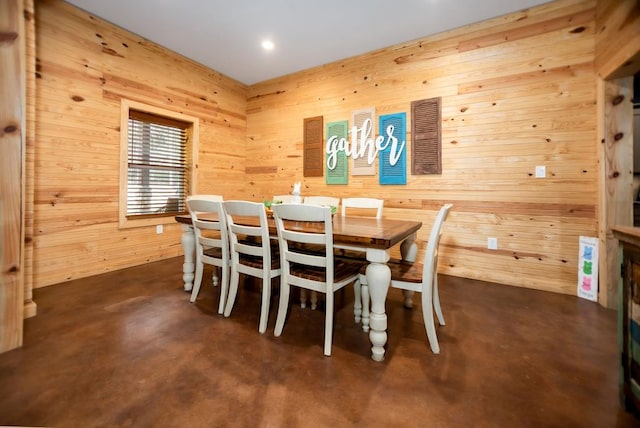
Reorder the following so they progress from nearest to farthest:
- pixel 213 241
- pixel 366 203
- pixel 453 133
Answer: pixel 213 241 < pixel 366 203 < pixel 453 133

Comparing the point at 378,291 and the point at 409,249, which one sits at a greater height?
the point at 409,249

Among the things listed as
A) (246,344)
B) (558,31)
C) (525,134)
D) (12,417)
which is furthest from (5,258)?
(558,31)

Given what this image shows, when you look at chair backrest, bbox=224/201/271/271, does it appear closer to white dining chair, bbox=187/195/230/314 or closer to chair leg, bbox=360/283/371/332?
white dining chair, bbox=187/195/230/314

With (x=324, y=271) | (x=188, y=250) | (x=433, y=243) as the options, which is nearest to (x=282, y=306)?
(x=324, y=271)

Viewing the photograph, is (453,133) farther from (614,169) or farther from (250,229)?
(250,229)

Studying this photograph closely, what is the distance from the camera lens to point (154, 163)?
374 centimetres

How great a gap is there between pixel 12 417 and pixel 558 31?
15.8 ft

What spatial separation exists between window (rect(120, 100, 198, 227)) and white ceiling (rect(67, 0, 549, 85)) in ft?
3.02

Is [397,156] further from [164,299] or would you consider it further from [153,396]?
[153,396]

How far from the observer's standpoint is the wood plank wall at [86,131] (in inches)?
106

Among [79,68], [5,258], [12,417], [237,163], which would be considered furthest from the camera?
[237,163]

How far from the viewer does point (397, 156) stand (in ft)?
11.6

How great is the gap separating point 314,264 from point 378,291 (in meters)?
0.41

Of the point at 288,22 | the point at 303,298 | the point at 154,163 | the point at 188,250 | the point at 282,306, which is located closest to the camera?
the point at 282,306
